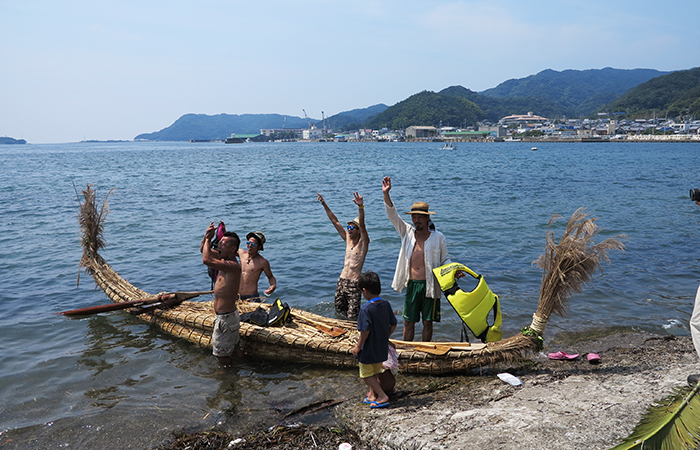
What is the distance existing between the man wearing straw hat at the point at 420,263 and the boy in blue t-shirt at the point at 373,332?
145 centimetres

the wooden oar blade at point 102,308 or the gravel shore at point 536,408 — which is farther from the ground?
the wooden oar blade at point 102,308

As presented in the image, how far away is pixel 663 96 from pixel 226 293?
8151 inches

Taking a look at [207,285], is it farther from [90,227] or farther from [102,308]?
[102,308]

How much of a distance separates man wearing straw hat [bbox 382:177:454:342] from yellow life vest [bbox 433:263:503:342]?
34 centimetres

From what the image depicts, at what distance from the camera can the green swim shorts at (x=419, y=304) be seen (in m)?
6.36

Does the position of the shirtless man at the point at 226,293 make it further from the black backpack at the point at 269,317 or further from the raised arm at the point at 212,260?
the black backpack at the point at 269,317

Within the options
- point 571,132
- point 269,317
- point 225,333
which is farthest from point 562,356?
point 571,132

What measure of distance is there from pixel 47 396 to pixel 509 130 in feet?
653

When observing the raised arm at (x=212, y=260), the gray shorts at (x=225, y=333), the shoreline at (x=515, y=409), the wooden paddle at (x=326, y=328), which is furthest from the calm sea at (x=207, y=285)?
the raised arm at (x=212, y=260)

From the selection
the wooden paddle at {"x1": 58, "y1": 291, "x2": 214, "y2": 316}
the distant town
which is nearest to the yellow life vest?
the wooden paddle at {"x1": 58, "y1": 291, "x2": 214, "y2": 316}

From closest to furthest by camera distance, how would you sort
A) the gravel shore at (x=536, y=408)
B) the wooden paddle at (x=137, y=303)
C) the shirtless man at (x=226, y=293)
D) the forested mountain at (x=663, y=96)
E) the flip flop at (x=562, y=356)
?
the gravel shore at (x=536, y=408) → the shirtless man at (x=226, y=293) → the flip flop at (x=562, y=356) → the wooden paddle at (x=137, y=303) → the forested mountain at (x=663, y=96)

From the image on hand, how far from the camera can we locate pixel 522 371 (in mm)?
6051

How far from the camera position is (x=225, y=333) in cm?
635

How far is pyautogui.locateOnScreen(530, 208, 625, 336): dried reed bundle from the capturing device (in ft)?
18.7
